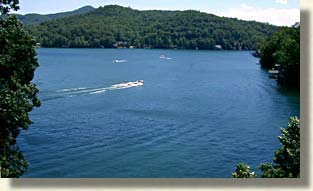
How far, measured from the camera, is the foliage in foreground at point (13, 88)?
3494 millimetres

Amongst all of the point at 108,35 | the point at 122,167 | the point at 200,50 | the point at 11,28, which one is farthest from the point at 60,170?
the point at 200,50

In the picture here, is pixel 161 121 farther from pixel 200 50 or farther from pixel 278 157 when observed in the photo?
pixel 200 50

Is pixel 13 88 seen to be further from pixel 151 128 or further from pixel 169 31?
pixel 169 31

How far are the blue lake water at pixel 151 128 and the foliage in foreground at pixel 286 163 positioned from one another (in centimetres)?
452

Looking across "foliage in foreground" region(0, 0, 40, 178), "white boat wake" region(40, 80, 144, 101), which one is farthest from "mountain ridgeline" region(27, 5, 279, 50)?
"foliage in foreground" region(0, 0, 40, 178)

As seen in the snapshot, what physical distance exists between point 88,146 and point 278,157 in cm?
699

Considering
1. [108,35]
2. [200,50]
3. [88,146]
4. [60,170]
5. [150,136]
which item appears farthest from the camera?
[200,50]

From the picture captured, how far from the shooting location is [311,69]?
259 centimetres

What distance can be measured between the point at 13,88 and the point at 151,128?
8.21 m

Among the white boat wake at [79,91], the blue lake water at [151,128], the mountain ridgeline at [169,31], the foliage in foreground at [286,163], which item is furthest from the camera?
the mountain ridgeline at [169,31]

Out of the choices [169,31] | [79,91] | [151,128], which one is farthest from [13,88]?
[169,31]

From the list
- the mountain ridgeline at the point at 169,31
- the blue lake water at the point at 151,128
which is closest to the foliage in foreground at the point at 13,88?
the blue lake water at the point at 151,128

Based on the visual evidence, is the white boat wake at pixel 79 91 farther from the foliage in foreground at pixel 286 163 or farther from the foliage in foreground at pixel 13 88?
the foliage in foreground at pixel 286 163

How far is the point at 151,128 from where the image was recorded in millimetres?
11750
